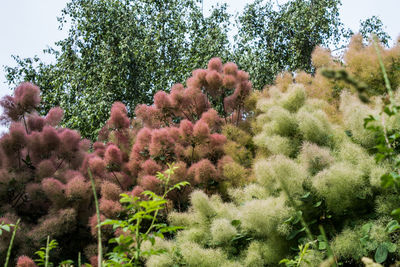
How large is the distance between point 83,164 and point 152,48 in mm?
3849

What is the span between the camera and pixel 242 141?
2748 millimetres

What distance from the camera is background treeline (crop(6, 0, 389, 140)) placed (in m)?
5.67

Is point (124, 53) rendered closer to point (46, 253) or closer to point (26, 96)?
point (26, 96)

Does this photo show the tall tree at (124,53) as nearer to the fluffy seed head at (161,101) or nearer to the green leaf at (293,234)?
the fluffy seed head at (161,101)

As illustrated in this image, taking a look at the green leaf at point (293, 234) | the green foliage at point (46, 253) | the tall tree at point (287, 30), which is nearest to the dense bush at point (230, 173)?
the green leaf at point (293, 234)

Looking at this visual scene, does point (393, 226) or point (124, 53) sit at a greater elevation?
point (124, 53)

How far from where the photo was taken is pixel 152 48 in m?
6.21

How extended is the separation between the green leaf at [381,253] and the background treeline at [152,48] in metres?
3.85

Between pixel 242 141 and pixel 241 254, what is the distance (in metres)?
0.97

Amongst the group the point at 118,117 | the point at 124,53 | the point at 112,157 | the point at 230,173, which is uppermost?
the point at 124,53

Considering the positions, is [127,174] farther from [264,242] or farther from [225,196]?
[264,242]

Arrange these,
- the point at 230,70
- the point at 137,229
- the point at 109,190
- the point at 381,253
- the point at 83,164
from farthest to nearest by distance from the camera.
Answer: the point at 230,70
the point at 83,164
the point at 109,190
the point at 381,253
the point at 137,229

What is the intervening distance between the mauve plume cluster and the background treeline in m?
1.94

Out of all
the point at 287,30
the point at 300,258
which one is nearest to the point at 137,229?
the point at 300,258
